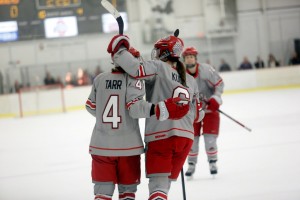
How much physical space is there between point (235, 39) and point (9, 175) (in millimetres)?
11245

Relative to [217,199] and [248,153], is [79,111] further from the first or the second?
[217,199]

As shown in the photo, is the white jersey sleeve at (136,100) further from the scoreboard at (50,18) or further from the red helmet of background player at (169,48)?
the scoreboard at (50,18)

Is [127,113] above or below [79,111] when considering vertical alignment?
above

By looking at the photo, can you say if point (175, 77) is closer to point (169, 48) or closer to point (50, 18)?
point (169, 48)

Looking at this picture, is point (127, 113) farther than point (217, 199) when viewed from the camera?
No

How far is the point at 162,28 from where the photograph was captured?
1532 centimetres

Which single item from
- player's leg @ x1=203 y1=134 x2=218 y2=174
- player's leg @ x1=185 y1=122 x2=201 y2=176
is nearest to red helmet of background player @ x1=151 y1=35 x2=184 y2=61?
player's leg @ x1=185 y1=122 x2=201 y2=176

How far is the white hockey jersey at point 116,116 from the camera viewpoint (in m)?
3.05

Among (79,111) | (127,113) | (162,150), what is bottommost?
(79,111)

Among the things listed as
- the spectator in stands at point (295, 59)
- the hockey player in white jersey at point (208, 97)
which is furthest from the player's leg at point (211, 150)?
the spectator in stands at point (295, 59)

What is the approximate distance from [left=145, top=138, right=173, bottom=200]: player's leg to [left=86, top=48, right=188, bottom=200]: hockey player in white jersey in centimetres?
7

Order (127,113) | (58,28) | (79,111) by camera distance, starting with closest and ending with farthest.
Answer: (127,113) → (79,111) → (58,28)

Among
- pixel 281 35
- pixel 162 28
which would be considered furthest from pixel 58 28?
pixel 281 35

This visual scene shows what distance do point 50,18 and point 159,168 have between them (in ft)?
37.0
